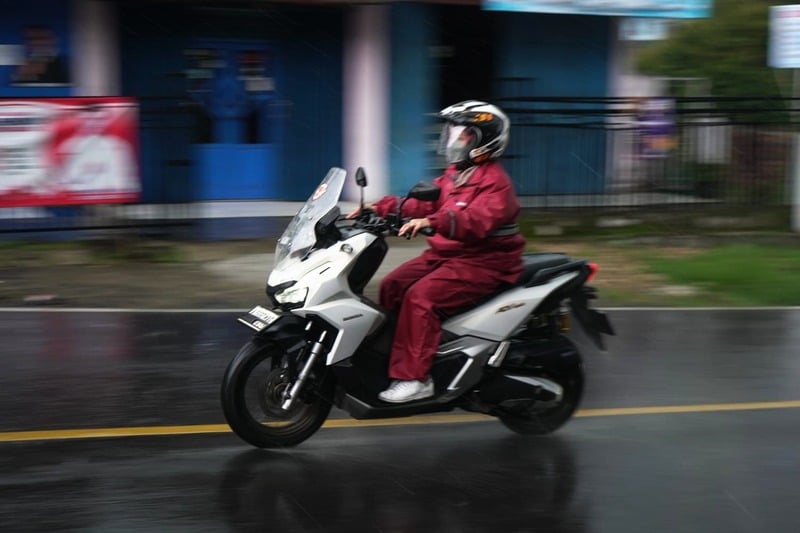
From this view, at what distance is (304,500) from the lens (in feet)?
15.3

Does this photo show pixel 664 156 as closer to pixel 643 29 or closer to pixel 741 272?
pixel 741 272

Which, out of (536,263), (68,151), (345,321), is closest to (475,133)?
(536,263)

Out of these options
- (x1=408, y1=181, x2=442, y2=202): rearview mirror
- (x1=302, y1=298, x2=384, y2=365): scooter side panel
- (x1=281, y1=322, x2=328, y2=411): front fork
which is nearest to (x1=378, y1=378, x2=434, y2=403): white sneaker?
(x1=302, y1=298, x2=384, y2=365): scooter side panel

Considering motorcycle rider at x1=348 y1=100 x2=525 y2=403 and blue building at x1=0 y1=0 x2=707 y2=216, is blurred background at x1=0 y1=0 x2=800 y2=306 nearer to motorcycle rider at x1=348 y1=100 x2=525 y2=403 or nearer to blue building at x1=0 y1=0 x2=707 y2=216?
blue building at x1=0 y1=0 x2=707 y2=216

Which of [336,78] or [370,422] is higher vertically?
[336,78]

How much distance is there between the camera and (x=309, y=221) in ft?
16.8

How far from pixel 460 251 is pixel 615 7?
34.1 ft

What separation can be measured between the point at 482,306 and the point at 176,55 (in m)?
10.3

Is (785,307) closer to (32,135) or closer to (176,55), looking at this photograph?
(32,135)

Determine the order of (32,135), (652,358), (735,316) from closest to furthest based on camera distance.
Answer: (652,358) → (735,316) → (32,135)

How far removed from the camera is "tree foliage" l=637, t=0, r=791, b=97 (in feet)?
50.6

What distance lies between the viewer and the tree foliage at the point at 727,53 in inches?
607

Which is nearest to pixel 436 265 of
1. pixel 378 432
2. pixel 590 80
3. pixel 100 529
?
pixel 378 432

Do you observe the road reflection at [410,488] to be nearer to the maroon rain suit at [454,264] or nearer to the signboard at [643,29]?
the maroon rain suit at [454,264]
